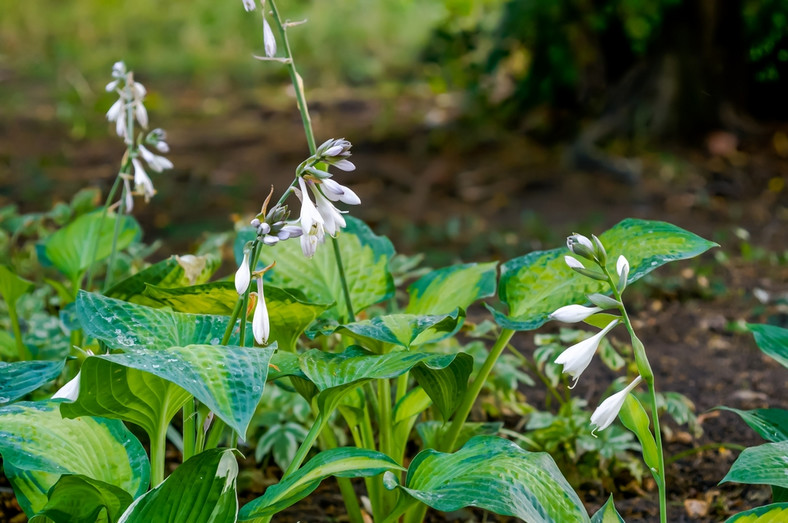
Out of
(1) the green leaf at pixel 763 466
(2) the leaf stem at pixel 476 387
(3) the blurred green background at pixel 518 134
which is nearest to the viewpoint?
(1) the green leaf at pixel 763 466

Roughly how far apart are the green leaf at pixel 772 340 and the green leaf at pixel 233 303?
93 centimetres

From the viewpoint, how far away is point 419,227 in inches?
181

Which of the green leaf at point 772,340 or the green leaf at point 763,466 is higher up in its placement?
the green leaf at point 772,340

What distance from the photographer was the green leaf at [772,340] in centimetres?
175

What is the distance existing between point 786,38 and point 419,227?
2.43 m

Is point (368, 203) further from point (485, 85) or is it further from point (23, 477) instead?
point (23, 477)

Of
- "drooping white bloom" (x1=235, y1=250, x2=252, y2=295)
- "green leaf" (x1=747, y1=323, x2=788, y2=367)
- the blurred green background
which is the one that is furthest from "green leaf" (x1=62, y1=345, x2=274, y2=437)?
the blurred green background

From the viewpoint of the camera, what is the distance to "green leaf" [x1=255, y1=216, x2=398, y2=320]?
1982 millimetres

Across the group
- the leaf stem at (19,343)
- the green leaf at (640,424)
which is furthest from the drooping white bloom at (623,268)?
the leaf stem at (19,343)

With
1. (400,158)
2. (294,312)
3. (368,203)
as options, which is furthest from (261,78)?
(294,312)

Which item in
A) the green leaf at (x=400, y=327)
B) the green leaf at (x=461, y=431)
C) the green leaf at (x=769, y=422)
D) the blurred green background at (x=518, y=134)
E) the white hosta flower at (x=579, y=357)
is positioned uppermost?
the white hosta flower at (x=579, y=357)

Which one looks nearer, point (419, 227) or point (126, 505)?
point (126, 505)

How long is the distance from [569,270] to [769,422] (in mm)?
521

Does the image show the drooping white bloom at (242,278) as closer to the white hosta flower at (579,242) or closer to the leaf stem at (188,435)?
the leaf stem at (188,435)
